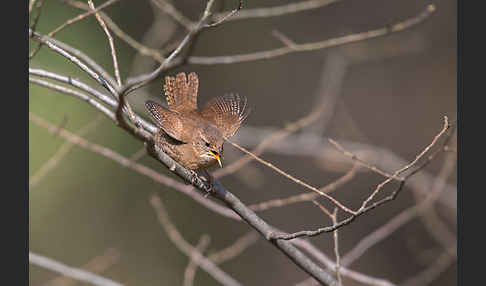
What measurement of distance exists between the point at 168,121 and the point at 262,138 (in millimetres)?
2240

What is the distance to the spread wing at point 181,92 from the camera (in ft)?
11.3

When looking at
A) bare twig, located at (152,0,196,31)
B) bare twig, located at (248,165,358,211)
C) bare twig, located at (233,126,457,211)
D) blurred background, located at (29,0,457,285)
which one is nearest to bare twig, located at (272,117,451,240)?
bare twig, located at (248,165,358,211)

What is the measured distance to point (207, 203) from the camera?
3.37m

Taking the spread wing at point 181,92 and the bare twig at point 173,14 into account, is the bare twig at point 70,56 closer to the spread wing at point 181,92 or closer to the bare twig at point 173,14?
the bare twig at point 173,14

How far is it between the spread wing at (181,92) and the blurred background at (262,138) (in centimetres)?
146

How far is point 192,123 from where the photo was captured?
328cm

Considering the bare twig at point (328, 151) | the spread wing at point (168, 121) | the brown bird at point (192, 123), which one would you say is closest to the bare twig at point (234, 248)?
the brown bird at point (192, 123)

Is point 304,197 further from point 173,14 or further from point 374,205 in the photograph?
point 173,14

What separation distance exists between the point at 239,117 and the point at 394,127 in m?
4.96

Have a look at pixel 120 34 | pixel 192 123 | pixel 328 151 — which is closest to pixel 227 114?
pixel 192 123

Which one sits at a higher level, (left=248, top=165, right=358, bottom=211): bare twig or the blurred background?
the blurred background

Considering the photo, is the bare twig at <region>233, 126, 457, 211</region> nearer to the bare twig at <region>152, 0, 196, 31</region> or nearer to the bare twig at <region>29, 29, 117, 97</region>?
the bare twig at <region>152, 0, 196, 31</region>

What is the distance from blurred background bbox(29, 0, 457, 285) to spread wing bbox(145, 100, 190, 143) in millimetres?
1763

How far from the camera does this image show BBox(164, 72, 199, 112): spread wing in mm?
3432
